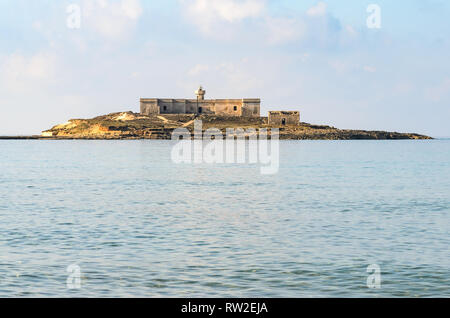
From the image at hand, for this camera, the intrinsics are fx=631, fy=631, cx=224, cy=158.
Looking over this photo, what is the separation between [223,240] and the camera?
66.0 ft

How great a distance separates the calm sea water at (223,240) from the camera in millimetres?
14672

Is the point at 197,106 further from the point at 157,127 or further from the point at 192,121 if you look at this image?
the point at 157,127

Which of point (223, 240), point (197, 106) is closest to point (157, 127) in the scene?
point (197, 106)

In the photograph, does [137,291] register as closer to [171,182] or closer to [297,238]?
[297,238]

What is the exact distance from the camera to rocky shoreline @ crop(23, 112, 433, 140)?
155875 millimetres

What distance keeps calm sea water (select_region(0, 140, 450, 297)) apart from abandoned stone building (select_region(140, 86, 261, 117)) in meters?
124

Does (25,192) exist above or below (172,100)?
below

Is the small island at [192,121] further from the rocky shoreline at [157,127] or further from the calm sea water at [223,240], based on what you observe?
the calm sea water at [223,240]

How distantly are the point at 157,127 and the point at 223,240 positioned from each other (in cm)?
13804

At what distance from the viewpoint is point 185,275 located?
15.5m

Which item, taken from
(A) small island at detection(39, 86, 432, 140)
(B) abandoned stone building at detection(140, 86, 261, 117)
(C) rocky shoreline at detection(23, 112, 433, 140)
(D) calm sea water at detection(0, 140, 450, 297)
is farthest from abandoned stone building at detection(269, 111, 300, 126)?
(D) calm sea water at detection(0, 140, 450, 297)

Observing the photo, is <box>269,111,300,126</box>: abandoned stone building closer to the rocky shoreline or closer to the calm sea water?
the rocky shoreline

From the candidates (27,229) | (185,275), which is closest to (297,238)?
(185,275)

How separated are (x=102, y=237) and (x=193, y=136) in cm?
13248
